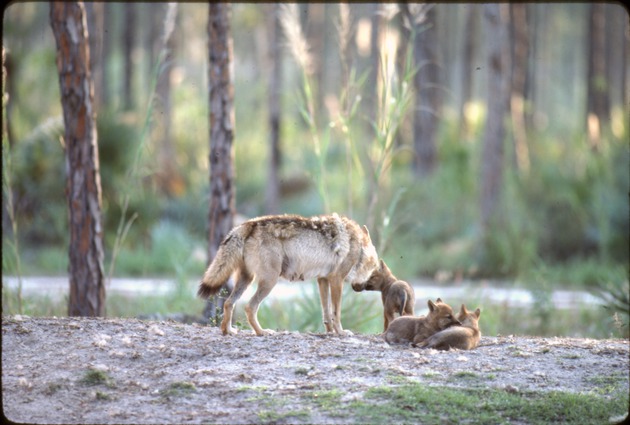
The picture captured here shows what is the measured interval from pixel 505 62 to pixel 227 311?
40.3 ft

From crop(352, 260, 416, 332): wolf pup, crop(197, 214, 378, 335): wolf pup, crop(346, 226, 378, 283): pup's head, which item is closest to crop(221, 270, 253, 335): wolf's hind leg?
crop(197, 214, 378, 335): wolf pup

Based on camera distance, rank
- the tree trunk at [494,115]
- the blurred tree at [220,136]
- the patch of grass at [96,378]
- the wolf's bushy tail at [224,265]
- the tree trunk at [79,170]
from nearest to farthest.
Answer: the patch of grass at [96,378] → the wolf's bushy tail at [224,265] → the tree trunk at [79,170] → the blurred tree at [220,136] → the tree trunk at [494,115]

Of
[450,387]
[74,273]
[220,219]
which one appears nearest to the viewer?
[450,387]

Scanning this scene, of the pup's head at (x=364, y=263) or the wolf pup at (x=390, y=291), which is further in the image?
the wolf pup at (x=390, y=291)

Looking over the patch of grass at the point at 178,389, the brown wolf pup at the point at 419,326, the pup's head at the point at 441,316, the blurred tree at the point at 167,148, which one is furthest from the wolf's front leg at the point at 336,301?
the blurred tree at the point at 167,148

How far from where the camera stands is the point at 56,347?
6.91 meters

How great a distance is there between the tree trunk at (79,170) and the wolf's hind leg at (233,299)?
2790 mm

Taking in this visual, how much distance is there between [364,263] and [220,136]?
132 inches

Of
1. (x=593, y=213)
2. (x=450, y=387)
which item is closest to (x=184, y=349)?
(x=450, y=387)

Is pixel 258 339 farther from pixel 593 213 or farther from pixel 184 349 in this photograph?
pixel 593 213

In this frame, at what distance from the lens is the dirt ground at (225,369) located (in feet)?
19.0

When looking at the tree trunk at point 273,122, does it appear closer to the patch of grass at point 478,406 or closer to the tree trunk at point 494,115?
the tree trunk at point 494,115

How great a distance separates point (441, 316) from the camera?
747 centimetres

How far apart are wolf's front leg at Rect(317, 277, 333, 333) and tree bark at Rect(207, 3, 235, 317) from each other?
287cm
